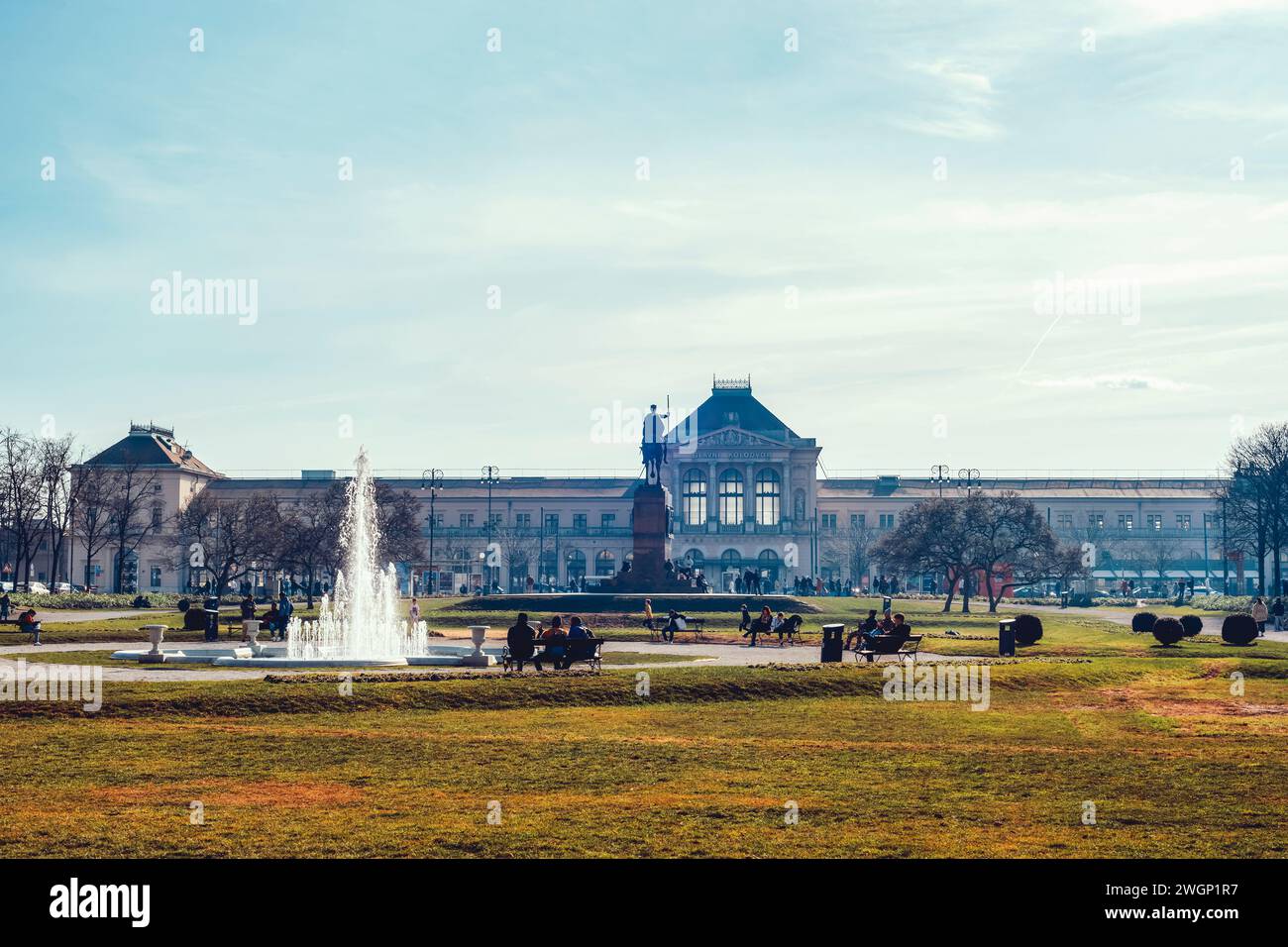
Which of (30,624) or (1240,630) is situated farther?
(1240,630)

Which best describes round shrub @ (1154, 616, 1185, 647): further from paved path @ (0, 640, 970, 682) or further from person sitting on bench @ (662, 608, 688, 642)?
person sitting on bench @ (662, 608, 688, 642)

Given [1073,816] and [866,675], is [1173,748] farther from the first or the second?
[866,675]

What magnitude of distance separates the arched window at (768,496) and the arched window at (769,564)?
3.07 m

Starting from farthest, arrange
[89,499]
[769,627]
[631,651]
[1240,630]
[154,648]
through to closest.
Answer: [89,499]
[769,627]
[1240,630]
[631,651]
[154,648]

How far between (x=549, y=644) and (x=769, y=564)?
95.9 m

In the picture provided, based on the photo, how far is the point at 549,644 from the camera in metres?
27.6

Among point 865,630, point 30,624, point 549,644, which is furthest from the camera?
point 30,624

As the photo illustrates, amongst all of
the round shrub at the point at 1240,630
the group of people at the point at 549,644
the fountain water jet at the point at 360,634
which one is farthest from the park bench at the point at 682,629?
the round shrub at the point at 1240,630

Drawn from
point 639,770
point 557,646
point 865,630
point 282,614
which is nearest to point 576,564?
point 282,614

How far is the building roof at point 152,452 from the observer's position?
4936 inches

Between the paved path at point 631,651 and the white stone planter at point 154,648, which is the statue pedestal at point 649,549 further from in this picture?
the white stone planter at point 154,648

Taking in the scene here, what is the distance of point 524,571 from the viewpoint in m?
124

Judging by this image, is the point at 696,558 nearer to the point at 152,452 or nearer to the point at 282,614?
the point at 152,452
